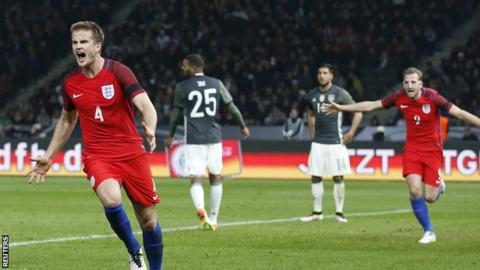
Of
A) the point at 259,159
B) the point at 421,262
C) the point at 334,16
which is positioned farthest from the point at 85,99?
the point at 334,16

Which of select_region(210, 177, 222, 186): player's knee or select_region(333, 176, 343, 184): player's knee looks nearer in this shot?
select_region(210, 177, 222, 186): player's knee

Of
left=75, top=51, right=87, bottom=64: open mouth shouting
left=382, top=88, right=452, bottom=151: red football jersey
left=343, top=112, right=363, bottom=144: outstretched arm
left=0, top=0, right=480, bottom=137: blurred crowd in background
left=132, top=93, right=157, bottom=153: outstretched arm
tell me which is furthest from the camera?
left=0, top=0, right=480, bottom=137: blurred crowd in background

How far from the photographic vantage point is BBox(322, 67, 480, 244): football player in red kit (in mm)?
14602

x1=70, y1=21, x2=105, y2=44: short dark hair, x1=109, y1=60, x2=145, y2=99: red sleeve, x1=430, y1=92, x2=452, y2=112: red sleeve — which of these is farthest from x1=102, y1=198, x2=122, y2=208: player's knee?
x1=430, y1=92, x2=452, y2=112: red sleeve

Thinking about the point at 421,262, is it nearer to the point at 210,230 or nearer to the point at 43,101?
the point at 210,230

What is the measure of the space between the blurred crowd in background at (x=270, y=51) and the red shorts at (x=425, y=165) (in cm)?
1956

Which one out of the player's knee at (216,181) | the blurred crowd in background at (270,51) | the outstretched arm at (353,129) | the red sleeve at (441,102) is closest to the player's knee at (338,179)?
the outstretched arm at (353,129)

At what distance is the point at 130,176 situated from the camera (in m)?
10.2

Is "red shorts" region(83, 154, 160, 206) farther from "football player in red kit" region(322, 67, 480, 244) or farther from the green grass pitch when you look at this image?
"football player in red kit" region(322, 67, 480, 244)

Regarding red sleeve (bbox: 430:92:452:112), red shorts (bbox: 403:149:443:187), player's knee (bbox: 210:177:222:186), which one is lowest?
player's knee (bbox: 210:177:222:186)

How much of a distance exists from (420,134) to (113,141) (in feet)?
18.8

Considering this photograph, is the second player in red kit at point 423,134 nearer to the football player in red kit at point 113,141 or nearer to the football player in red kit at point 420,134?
the football player in red kit at point 420,134

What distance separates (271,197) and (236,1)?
62.0 feet

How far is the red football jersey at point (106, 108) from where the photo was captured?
10180 millimetres
